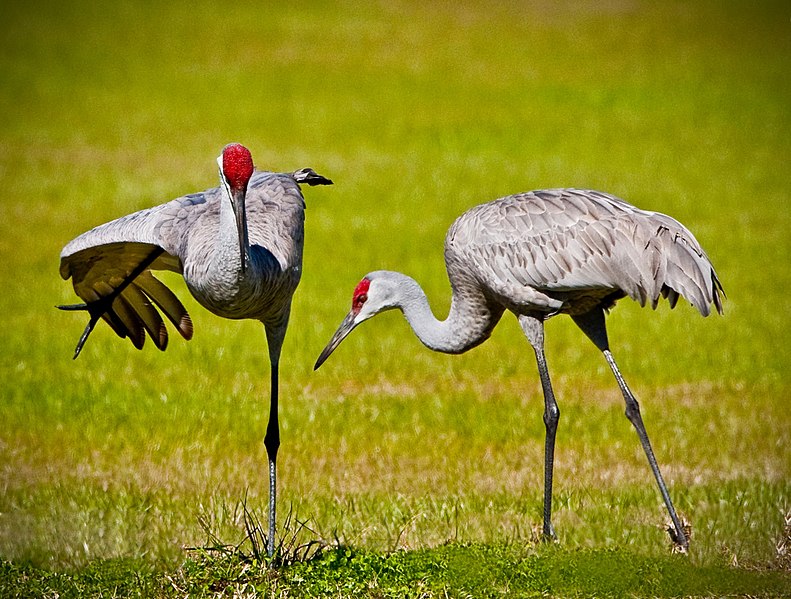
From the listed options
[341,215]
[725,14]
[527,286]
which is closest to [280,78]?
[341,215]

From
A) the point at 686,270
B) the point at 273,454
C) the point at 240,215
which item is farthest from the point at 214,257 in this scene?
the point at 686,270

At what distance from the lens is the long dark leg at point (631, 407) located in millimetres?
6191

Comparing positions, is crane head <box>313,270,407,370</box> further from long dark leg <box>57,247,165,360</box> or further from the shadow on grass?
the shadow on grass

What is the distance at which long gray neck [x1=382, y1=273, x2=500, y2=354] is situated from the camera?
673 centimetres

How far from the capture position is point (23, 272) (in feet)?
43.4

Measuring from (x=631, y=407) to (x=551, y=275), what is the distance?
86 centimetres

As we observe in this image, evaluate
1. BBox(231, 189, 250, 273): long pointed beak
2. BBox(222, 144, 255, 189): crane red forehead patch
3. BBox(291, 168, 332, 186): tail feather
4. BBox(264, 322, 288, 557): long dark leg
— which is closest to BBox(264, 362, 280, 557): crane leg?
BBox(264, 322, 288, 557): long dark leg

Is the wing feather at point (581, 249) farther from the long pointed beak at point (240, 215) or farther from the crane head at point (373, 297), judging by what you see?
the long pointed beak at point (240, 215)

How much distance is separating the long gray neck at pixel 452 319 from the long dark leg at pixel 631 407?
1.72ft

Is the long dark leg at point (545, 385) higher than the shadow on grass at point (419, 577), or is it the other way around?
the long dark leg at point (545, 385)

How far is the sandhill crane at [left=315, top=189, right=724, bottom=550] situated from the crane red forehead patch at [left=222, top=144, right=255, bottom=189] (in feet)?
5.20

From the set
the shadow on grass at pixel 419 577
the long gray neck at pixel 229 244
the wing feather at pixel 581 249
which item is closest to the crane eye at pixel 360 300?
the wing feather at pixel 581 249

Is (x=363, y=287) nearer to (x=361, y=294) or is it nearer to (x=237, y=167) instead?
(x=361, y=294)

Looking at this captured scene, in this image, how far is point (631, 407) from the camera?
6570mm
